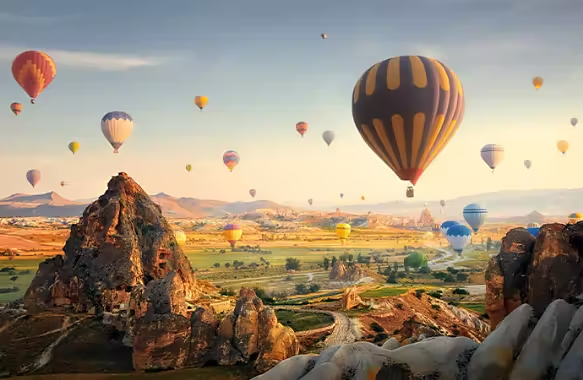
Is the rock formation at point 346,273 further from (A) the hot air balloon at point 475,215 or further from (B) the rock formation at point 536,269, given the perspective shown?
(B) the rock formation at point 536,269

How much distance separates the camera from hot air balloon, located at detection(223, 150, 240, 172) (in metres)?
125

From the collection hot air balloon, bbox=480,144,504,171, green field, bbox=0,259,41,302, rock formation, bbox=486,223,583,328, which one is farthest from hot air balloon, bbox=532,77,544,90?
green field, bbox=0,259,41,302

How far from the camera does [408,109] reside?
44.8 metres

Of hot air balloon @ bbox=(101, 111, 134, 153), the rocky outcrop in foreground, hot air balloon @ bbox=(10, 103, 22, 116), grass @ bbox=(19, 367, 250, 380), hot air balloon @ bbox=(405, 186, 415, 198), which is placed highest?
hot air balloon @ bbox=(10, 103, 22, 116)

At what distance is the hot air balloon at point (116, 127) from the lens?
274 ft

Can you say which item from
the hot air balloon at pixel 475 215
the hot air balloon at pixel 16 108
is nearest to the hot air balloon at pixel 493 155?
the hot air balloon at pixel 475 215

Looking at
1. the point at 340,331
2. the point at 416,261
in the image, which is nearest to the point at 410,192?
the point at 340,331

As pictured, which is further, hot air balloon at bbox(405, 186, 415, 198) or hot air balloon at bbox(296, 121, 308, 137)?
hot air balloon at bbox(296, 121, 308, 137)

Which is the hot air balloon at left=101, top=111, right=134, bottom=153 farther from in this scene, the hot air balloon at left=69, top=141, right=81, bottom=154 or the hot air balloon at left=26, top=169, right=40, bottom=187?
the hot air balloon at left=26, top=169, right=40, bottom=187

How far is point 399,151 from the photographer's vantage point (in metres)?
47.3

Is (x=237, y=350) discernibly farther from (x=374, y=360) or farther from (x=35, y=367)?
(x=374, y=360)

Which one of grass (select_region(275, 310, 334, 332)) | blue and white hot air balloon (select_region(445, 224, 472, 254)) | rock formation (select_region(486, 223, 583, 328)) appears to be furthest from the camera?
blue and white hot air balloon (select_region(445, 224, 472, 254))

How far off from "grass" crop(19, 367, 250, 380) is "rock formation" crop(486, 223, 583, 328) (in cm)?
1965

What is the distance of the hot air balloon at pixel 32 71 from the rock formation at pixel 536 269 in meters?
68.6
